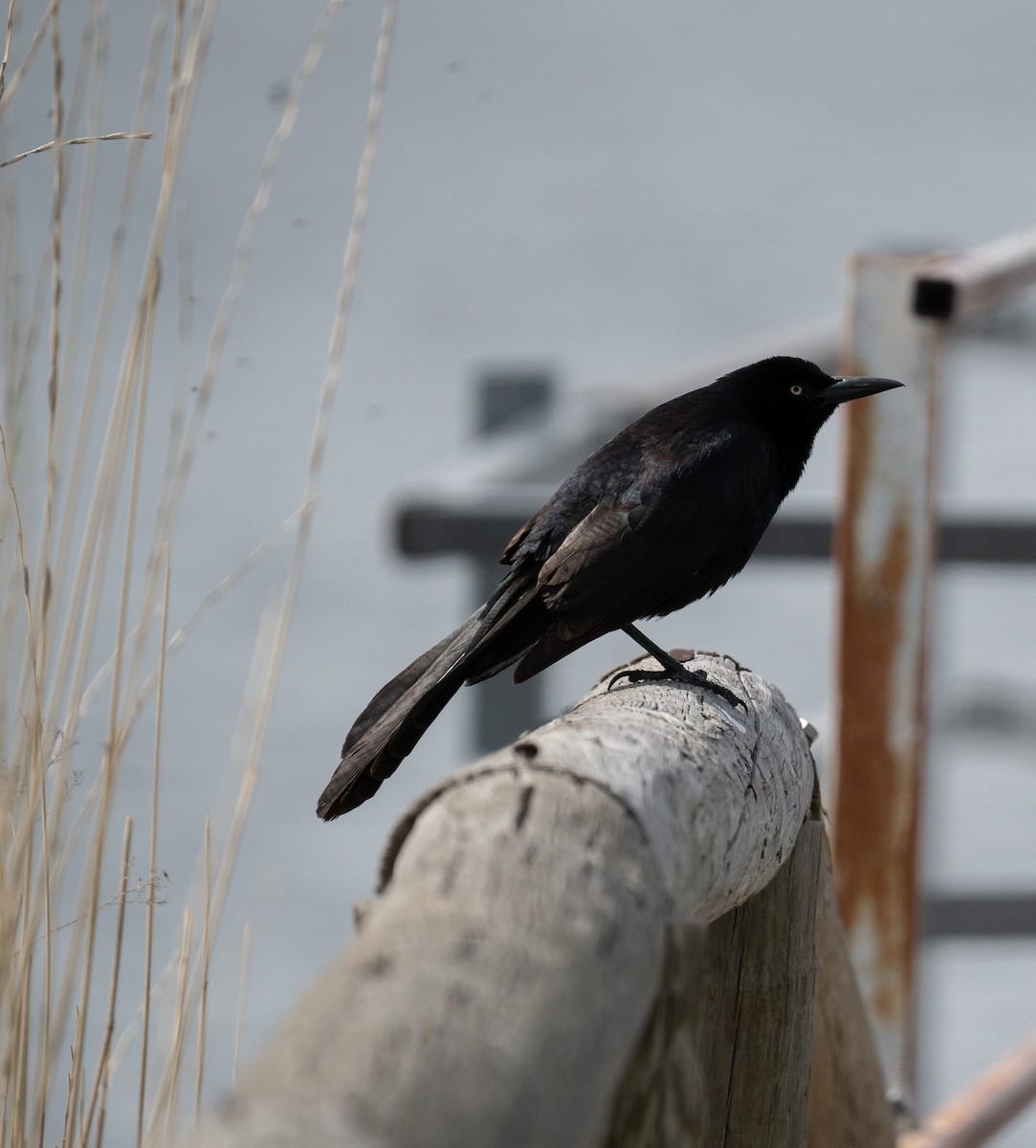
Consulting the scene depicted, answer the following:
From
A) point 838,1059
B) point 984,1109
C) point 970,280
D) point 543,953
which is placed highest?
point 970,280

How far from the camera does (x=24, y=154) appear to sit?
1296mm

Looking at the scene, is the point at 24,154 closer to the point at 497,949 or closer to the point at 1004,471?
the point at 497,949

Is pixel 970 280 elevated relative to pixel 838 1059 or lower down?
elevated

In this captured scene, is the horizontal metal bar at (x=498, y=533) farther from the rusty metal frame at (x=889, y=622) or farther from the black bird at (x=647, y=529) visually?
the rusty metal frame at (x=889, y=622)

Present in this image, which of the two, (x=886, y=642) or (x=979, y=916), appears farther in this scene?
(x=979, y=916)

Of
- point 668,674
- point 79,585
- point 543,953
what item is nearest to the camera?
point 543,953

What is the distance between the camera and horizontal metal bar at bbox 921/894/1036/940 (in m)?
3.95

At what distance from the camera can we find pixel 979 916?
4.00 m

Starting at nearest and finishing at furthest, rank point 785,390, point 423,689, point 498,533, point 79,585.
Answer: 1. point 79,585
2. point 423,689
3. point 785,390
4. point 498,533

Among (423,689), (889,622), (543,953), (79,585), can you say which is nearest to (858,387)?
(889,622)

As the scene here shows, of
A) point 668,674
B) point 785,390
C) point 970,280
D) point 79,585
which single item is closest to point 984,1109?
point 668,674

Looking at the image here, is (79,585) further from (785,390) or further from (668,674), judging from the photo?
(785,390)

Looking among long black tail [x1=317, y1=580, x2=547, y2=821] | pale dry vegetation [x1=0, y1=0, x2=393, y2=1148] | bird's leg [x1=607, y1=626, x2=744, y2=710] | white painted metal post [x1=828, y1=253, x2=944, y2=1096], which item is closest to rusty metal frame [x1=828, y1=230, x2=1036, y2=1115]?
white painted metal post [x1=828, y1=253, x2=944, y2=1096]

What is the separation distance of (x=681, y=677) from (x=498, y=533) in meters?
1.33
